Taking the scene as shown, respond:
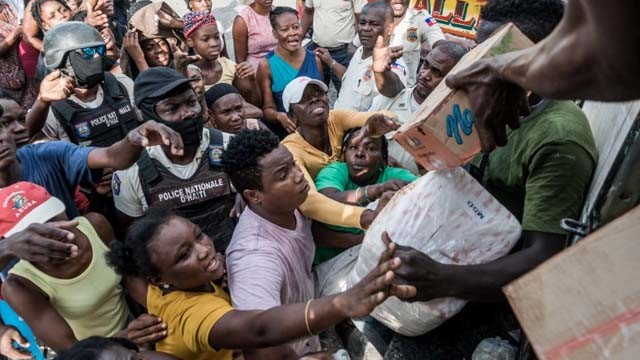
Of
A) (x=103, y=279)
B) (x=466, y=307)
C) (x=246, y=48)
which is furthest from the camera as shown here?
(x=246, y=48)

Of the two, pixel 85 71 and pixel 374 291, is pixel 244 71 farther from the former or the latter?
pixel 374 291

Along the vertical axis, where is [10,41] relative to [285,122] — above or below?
above

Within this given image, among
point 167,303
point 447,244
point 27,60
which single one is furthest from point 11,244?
point 27,60

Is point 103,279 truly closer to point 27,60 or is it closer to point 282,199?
point 282,199

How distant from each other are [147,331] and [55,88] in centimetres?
201

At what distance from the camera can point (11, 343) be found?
249cm

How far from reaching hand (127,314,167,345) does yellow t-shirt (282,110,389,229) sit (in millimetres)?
996

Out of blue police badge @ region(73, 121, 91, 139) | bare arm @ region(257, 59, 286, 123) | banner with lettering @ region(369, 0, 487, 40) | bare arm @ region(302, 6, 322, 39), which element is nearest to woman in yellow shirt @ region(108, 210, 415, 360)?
blue police badge @ region(73, 121, 91, 139)

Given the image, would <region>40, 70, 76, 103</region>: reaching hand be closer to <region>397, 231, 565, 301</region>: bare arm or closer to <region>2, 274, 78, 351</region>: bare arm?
<region>2, 274, 78, 351</region>: bare arm

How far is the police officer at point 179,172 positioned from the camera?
300 cm

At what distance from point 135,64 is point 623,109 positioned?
4.03 metres

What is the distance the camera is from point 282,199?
8.41 feet

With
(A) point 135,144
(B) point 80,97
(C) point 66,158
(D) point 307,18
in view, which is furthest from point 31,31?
(D) point 307,18

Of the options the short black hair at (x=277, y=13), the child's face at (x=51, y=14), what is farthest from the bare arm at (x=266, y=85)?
the child's face at (x=51, y=14)
